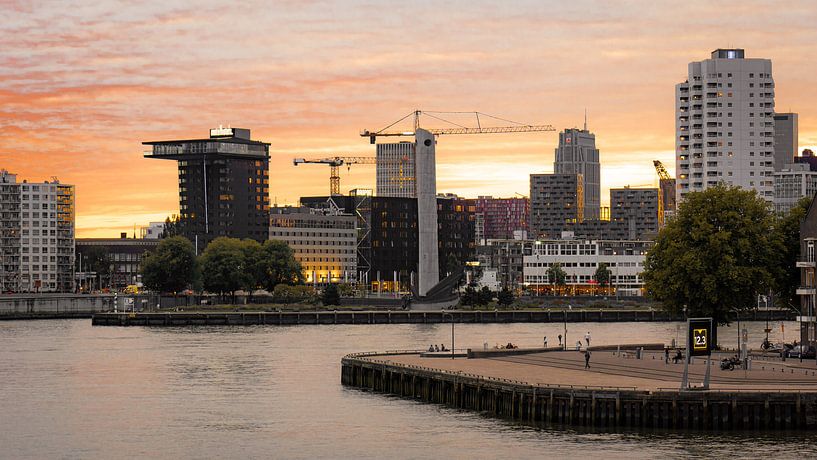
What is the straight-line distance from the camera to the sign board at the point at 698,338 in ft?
274

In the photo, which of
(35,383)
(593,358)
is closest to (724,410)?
(593,358)

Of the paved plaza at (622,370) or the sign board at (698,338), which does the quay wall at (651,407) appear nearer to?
the paved plaza at (622,370)

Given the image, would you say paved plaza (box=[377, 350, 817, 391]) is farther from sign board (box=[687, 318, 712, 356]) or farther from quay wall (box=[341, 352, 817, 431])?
sign board (box=[687, 318, 712, 356])

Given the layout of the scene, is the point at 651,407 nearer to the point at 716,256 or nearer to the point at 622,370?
the point at 622,370

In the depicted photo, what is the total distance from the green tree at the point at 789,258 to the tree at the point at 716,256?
2.61 ft

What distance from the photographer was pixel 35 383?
116188 mm

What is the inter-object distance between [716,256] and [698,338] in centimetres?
3851

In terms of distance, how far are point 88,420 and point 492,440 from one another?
2763 centimetres

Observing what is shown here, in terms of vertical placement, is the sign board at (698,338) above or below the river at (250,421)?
above

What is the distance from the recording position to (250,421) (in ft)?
297

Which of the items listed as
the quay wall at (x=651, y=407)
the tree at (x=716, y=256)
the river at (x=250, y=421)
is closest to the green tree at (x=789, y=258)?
the tree at (x=716, y=256)

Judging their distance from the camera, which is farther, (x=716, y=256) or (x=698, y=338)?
(x=716, y=256)

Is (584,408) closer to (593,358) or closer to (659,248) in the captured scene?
(593,358)

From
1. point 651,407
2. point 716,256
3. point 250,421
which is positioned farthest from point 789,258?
point 250,421
